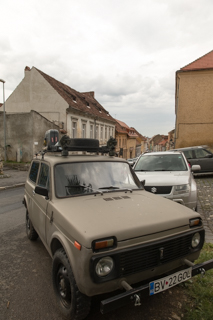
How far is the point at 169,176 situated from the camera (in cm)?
591

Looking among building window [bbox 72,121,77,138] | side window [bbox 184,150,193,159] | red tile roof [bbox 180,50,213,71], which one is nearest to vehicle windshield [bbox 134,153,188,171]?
side window [bbox 184,150,193,159]

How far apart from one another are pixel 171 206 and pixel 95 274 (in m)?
1.35

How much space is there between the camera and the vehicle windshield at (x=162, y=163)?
670 cm

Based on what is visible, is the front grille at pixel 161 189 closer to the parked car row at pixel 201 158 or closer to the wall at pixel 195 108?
the parked car row at pixel 201 158

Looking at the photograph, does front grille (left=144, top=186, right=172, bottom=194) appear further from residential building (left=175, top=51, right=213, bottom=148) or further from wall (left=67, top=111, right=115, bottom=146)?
residential building (left=175, top=51, right=213, bottom=148)

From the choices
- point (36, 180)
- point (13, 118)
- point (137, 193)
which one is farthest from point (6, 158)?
point (137, 193)

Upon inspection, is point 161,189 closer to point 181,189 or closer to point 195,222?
point 181,189

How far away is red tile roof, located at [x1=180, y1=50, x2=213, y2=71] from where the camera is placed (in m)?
24.4

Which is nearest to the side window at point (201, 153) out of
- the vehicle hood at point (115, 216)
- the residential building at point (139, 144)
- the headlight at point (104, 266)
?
the vehicle hood at point (115, 216)

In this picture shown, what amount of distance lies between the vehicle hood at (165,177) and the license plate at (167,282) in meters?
3.16

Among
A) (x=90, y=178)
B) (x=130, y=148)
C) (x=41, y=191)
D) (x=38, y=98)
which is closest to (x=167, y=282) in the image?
(x=90, y=178)

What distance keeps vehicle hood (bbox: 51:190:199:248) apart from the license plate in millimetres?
460

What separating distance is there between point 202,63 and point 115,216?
27.0m

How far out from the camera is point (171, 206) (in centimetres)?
294
